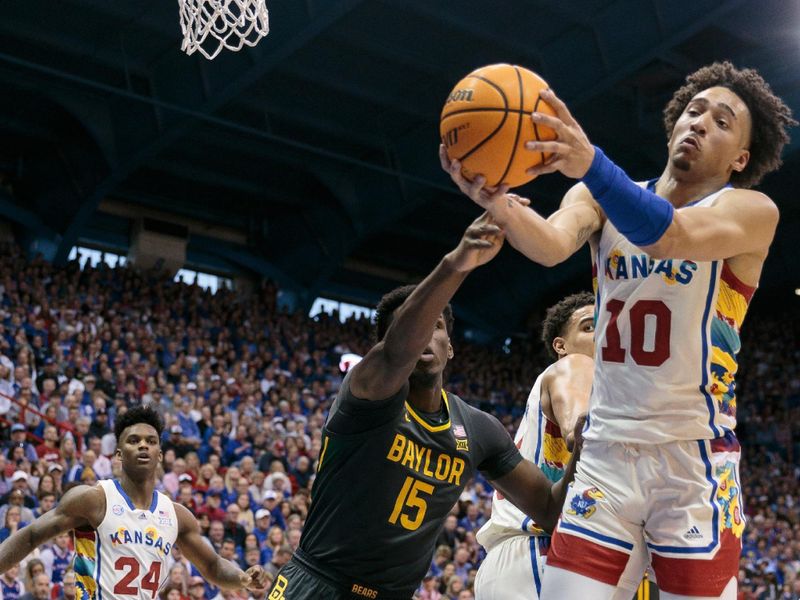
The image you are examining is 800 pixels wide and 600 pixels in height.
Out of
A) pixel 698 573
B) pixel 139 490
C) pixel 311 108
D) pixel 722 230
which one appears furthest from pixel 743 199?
pixel 311 108

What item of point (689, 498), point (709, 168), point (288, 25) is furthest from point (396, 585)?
point (288, 25)

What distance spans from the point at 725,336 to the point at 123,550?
170 inches

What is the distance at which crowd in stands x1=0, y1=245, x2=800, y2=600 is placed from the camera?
11.7 meters

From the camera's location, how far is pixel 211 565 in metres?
6.29

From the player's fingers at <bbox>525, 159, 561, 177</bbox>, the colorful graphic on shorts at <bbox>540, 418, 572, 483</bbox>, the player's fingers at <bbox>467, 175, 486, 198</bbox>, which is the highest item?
the player's fingers at <bbox>525, 159, 561, 177</bbox>

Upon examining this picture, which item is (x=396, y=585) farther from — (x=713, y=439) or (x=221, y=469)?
(x=221, y=469)

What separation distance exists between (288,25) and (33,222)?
8436 mm

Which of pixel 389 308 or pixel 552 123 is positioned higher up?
pixel 552 123

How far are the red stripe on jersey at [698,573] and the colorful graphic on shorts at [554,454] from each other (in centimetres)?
129

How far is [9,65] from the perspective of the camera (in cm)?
1875

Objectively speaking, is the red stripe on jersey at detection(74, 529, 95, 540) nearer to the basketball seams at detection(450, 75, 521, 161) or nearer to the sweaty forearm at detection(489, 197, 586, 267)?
the sweaty forearm at detection(489, 197, 586, 267)

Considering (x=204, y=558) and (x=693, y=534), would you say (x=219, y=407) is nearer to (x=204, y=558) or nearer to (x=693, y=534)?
(x=204, y=558)

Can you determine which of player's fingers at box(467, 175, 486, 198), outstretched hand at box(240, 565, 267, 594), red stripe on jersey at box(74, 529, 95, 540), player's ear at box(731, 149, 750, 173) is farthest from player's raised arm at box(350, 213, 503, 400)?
red stripe on jersey at box(74, 529, 95, 540)

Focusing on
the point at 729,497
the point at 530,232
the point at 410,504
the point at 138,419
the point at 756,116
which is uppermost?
the point at 756,116
